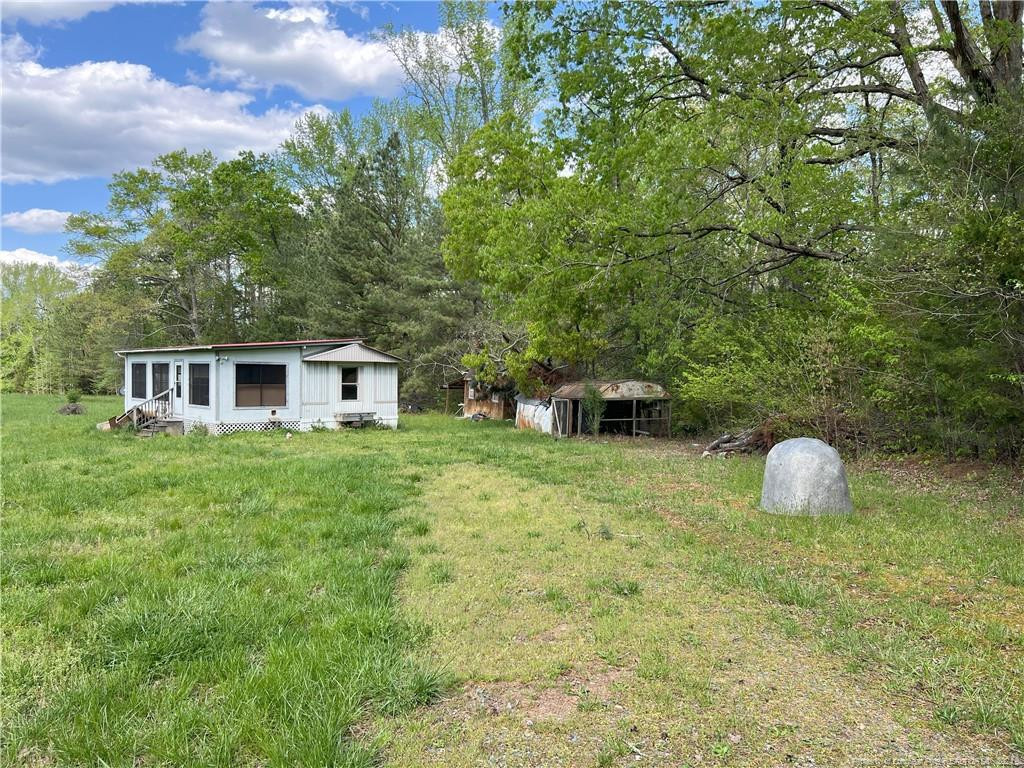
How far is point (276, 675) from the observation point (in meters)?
2.78

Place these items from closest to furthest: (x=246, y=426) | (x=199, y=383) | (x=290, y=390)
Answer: (x=246, y=426), (x=199, y=383), (x=290, y=390)

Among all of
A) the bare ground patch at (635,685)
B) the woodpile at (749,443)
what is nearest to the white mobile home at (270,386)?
the woodpile at (749,443)

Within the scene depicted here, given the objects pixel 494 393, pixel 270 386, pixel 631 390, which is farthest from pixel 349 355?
pixel 631 390

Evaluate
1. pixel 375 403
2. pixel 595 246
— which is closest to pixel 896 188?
pixel 595 246

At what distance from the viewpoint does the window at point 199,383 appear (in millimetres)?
15352

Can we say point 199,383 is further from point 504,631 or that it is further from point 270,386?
point 504,631

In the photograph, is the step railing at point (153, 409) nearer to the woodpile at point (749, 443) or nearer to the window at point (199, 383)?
the window at point (199, 383)

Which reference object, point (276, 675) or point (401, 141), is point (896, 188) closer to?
point (276, 675)

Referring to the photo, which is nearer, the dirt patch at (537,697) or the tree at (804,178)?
the dirt patch at (537,697)

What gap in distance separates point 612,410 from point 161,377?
47.9 ft

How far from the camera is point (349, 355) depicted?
54.2ft

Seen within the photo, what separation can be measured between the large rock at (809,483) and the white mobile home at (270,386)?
42.4 ft

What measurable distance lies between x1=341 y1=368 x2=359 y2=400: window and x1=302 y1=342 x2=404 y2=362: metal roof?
21.3 inches

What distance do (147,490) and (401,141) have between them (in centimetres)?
2408
